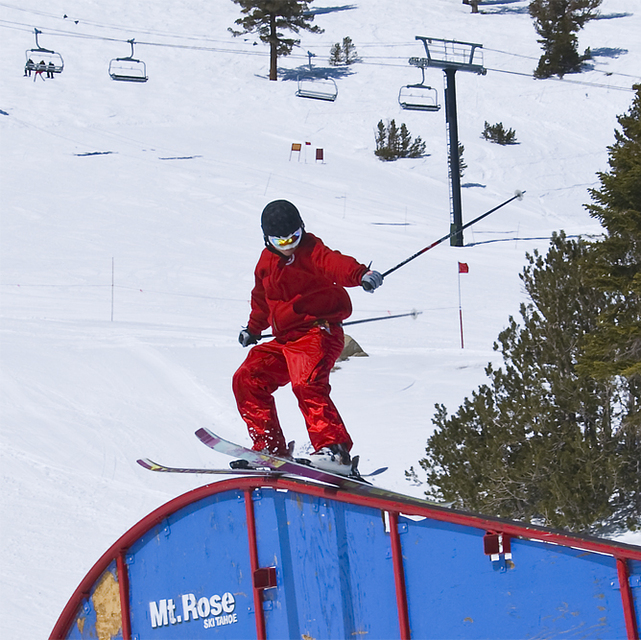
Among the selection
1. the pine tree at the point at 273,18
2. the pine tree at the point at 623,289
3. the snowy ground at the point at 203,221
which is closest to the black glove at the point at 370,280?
the pine tree at the point at 623,289

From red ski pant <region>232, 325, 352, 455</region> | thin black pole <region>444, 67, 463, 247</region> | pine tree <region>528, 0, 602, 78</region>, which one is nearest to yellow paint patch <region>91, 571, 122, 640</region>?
red ski pant <region>232, 325, 352, 455</region>

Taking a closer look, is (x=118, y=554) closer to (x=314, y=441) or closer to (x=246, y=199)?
(x=314, y=441)

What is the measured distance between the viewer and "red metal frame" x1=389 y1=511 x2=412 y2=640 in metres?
3.74

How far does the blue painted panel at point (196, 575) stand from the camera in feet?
14.6

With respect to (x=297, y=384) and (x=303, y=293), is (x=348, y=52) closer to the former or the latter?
(x=303, y=293)

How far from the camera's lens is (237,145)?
34344 mm

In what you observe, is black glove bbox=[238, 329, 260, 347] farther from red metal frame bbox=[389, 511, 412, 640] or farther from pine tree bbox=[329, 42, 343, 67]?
pine tree bbox=[329, 42, 343, 67]

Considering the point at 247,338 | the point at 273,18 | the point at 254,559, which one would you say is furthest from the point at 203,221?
the point at 273,18

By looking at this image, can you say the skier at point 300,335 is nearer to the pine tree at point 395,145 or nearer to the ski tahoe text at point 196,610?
the ski tahoe text at point 196,610

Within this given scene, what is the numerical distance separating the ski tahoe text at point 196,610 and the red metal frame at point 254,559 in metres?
0.19

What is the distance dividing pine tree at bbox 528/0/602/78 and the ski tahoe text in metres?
45.1

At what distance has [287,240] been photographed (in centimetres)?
460

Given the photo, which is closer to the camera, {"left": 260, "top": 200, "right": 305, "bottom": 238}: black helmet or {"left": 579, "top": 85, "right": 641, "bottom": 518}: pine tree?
{"left": 260, "top": 200, "right": 305, "bottom": 238}: black helmet

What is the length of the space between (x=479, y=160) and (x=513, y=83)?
1076cm
